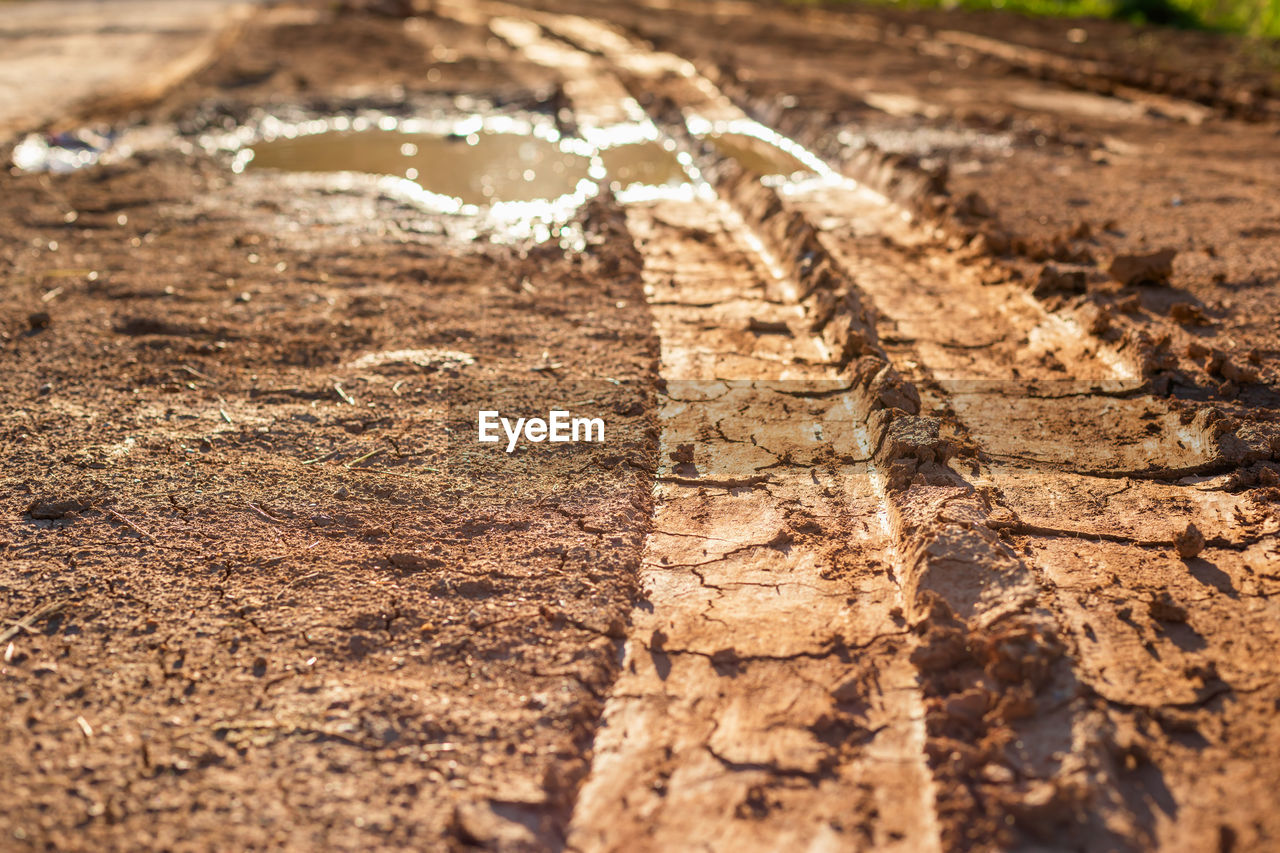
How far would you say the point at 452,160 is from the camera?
783 centimetres

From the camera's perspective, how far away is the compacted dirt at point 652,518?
225cm

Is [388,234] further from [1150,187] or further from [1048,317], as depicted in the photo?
[1150,187]

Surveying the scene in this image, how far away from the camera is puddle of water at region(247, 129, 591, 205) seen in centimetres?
709

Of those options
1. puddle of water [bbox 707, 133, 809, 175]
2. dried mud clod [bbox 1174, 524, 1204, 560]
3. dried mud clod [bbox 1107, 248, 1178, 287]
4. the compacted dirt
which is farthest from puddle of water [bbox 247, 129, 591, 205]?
dried mud clod [bbox 1174, 524, 1204, 560]

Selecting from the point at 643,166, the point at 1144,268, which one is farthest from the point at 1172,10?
the point at 1144,268

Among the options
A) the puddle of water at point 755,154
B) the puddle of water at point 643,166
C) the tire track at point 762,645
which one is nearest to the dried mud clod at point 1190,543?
the tire track at point 762,645

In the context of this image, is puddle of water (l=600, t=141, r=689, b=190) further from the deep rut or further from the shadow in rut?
the shadow in rut

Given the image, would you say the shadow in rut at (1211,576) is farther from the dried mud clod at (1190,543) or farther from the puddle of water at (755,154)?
the puddle of water at (755,154)

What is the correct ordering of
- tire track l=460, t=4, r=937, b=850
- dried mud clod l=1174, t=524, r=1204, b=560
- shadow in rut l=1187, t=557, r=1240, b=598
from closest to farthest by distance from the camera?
tire track l=460, t=4, r=937, b=850
shadow in rut l=1187, t=557, r=1240, b=598
dried mud clod l=1174, t=524, r=1204, b=560

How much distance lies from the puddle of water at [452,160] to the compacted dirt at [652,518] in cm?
64

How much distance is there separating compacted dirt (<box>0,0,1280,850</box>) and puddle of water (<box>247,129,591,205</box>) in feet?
2.09

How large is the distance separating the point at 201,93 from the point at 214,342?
679 cm

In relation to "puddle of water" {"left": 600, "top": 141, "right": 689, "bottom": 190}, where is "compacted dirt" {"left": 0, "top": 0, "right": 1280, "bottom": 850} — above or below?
below

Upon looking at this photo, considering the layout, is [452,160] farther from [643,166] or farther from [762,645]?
[762,645]
